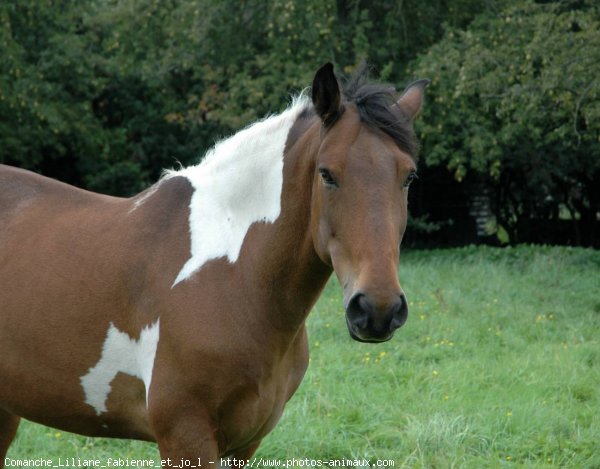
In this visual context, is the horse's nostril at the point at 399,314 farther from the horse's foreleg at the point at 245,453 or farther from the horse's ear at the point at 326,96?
the horse's foreleg at the point at 245,453

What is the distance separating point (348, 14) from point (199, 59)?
122 inches

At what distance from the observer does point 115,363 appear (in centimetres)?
280

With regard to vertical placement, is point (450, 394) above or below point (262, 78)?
below

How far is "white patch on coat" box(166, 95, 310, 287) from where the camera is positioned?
2.77 metres

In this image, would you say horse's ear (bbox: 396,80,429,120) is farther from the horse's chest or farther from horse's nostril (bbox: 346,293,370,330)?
the horse's chest

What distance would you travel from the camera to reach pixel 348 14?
1422 cm

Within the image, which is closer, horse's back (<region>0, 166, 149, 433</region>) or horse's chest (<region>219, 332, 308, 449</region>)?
horse's chest (<region>219, 332, 308, 449</region>)

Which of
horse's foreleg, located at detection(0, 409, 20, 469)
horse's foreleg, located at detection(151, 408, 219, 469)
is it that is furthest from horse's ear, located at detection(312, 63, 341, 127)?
horse's foreleg, located at detection(0, 409, 20, 469)

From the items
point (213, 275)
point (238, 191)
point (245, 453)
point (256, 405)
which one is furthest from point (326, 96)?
point (245, 453)

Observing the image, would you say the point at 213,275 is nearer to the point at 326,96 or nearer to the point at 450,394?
the point at 326,96

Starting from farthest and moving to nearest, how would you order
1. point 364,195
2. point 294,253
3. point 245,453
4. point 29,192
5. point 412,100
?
1. point 29,192
2. point 245,453
3. point 412,100
4. point 294,253
5. point 364,195

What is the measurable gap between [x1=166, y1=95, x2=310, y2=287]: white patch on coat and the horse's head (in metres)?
0.27

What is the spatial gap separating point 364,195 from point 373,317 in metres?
0.41

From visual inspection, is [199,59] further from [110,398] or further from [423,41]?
[110,398]
